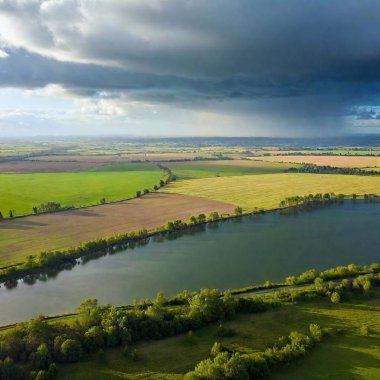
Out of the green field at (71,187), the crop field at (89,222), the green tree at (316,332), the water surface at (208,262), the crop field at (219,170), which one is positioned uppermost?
the crop field at (219,170)

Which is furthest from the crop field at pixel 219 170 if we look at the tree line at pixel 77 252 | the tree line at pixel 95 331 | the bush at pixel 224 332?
the bush at pixel 224 332

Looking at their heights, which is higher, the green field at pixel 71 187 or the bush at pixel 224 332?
the green field at pixel 71 187

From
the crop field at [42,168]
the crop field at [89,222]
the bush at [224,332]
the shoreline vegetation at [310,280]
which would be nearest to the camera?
the bush at [224,332]

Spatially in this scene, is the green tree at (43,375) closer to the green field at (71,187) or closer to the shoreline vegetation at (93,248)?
the shoreline vegetation at (93,248)

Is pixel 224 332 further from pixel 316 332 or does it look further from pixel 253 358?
pixel 316 332

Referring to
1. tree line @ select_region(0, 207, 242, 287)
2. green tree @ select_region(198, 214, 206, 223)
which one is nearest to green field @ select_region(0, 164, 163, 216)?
tree line @ select_region(0, 207, 242, 287)

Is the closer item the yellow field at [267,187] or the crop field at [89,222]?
the crop field at [89,222]
